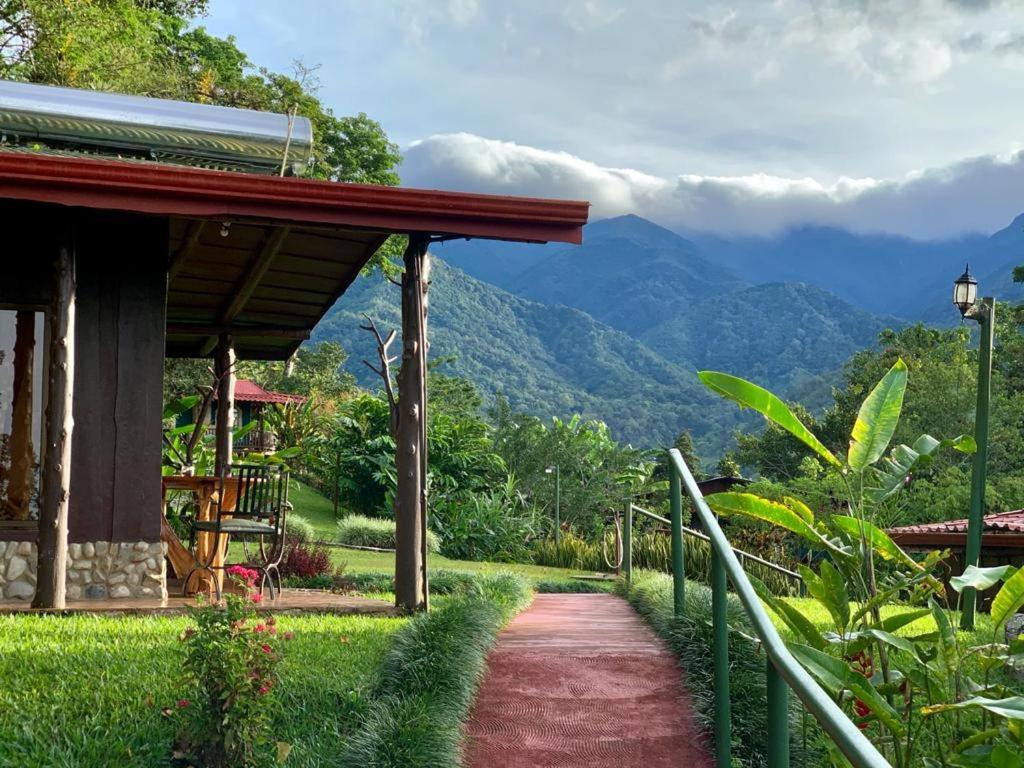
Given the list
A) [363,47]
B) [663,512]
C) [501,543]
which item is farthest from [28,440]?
[663,512]

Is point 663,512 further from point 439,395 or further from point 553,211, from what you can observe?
point 553,211

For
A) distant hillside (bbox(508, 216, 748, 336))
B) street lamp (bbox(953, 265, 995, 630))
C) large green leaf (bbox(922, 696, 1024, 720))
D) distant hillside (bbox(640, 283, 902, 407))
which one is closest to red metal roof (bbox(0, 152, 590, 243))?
large green leaf (bbox(922, 696, 1024, 720))

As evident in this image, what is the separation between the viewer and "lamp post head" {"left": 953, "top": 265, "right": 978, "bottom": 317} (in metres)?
12.9

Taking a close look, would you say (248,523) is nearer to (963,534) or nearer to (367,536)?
(367,536)

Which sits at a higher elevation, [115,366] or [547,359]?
[547,359]

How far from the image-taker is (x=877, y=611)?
500 cm

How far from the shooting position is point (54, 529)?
7.84 metres

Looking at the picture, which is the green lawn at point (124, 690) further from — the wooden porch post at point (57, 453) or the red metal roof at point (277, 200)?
the red metal roof at point (277, 200)

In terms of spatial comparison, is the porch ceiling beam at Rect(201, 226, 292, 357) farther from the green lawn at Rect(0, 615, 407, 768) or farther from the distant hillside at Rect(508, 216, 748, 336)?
the distant hillside at Rect(508, 216, 748, 336)

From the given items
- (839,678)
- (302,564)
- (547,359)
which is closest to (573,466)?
(302,564)

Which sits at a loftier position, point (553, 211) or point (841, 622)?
point (553, 211)

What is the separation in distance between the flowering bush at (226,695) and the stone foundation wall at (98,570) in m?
3.67

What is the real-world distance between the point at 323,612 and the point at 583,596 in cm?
209

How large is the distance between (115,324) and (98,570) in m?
1.88
